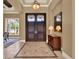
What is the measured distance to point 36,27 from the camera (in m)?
15.7

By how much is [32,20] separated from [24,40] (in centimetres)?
227

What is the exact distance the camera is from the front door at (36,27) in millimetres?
15500

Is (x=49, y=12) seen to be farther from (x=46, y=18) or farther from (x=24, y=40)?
(x=24, y=40)

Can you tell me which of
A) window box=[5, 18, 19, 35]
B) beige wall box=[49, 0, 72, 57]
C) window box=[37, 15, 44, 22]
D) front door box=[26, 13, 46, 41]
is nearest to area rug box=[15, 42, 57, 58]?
beige wall box=[49, 0, 72, 57]

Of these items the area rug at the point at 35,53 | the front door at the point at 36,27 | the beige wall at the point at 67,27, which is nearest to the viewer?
the beige wall at the point at 67,27

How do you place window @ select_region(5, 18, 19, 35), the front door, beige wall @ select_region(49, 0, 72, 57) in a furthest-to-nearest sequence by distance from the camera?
window @ select_region(5, 18, 19, 35) < the front door < beige wall @ select_region(49, 0, 72, 57)

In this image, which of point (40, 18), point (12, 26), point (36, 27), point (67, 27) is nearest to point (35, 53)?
point (67, 27)

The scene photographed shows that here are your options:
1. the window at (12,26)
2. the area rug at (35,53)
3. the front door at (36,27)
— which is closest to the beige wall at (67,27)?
the area rug at (35,53)

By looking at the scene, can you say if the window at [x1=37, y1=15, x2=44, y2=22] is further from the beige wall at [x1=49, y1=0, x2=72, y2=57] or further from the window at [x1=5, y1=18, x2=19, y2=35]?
the beige wall at [x1=49, y1=0, x2=72, y2=57]

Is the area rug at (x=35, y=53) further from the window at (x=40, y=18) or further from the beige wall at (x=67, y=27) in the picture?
the window at (x=40, y=18)

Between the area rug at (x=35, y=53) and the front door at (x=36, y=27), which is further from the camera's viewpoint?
the front door at (x=36, y=27)

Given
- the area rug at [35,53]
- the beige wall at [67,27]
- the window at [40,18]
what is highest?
the window at [40,18]

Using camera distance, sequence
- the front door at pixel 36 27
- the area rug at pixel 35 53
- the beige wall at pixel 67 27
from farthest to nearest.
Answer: the front door at pixel 36 27 → the area rug at pixel 35 53 → the beige wall at pixel 67 27

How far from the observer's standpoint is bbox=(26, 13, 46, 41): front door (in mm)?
15500
